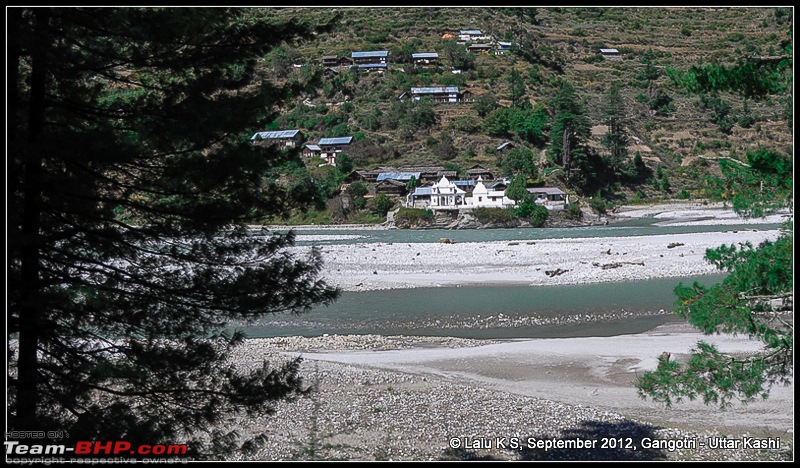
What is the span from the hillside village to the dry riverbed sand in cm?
4678

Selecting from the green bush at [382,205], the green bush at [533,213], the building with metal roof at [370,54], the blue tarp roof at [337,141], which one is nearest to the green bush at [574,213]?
the green bush at [533,213]

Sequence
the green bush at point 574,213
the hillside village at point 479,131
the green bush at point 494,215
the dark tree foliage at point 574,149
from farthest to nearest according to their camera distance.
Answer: the dark tree foliage at point 574,149 → the hillside village at point 479,131 → the green bush at point 574,213 → the green bush at point 494,215

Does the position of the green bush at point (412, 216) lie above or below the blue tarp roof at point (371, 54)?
below

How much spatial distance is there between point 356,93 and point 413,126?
60.1 ft

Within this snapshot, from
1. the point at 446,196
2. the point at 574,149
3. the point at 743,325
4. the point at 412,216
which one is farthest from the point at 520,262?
the point at 574,149

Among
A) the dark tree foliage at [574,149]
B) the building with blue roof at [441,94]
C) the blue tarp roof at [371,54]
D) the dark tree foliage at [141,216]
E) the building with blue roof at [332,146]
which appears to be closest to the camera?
the dark tree foliage at [141,216]

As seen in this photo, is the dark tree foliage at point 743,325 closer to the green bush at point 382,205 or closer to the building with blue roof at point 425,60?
the green bush at point 382,205

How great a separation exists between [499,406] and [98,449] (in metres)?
6.04

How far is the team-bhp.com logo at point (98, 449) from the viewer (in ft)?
13.6

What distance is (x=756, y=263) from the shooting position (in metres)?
6.43

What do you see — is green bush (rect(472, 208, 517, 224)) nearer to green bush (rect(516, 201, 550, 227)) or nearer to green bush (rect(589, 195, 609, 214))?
green bush (rect(516, 201, 550, 227))

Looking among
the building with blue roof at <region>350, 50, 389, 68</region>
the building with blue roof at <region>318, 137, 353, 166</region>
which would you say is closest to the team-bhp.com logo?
the building with blue roof at <region>318, 137, 353, 166</region>

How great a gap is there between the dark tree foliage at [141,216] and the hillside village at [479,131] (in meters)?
53.7

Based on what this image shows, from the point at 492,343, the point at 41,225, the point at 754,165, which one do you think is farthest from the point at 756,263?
the point at 492,343
